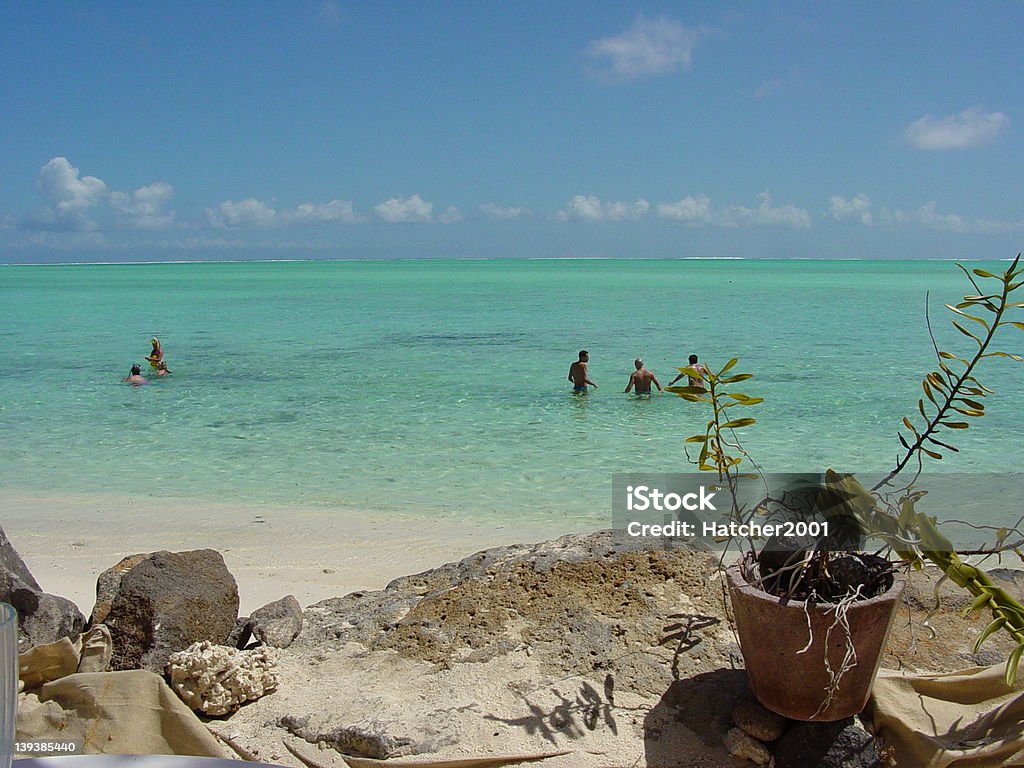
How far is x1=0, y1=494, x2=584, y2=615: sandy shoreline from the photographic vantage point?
18.1 ft

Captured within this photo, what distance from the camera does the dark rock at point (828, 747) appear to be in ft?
8.62

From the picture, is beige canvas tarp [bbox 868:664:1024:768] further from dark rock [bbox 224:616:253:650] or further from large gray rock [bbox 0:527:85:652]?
large gray rock [bbox 0:527:85:652]

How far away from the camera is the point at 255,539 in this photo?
6.72 m

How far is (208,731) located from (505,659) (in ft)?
3.66

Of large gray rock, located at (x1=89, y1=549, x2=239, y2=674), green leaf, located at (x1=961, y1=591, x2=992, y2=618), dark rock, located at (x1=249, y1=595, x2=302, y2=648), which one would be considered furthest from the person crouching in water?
green leaf, located at (x1=961, y1=591, x2=992, y2=618)

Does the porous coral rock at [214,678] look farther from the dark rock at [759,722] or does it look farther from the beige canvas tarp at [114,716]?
the dark rock at [759,722]

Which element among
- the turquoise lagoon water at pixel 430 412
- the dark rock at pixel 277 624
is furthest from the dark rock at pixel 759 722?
the turquoise lagoon water at pixel 430 412

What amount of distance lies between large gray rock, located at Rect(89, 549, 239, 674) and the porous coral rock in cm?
20

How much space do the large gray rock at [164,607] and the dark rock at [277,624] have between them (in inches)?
4.9

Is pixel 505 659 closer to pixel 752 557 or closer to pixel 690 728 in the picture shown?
pixel 690 728

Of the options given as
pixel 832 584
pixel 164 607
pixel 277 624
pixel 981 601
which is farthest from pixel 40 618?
pixel 981 601

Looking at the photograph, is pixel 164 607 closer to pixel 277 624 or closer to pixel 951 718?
pixel 277 624

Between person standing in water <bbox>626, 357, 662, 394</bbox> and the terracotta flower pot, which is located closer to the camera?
the terracotta flower pot

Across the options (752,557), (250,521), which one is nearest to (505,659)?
(752,557)
